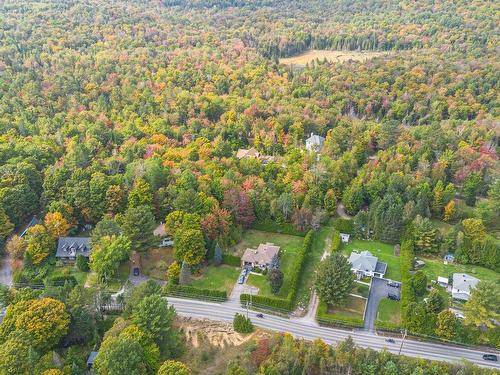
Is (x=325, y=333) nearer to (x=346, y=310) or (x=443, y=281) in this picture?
(x=346, y=310)

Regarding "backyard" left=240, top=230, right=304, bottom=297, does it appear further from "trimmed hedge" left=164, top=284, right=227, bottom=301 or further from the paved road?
"trimmed hedge" left=164, top=284, right=227, bottom=301

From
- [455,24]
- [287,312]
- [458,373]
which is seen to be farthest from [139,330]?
[455,24]

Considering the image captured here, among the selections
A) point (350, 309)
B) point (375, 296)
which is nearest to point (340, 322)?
point (350, 309)

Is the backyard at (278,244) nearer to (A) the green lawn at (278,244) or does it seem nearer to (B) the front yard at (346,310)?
(A) the green lawn at (278,244)

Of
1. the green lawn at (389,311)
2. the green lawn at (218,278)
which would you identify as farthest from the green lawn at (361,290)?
the green lawn at (218,278)

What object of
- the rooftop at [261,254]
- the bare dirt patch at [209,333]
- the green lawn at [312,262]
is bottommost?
the bare dirt patch at [209,333]

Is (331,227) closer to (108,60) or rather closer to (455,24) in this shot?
(108,60)

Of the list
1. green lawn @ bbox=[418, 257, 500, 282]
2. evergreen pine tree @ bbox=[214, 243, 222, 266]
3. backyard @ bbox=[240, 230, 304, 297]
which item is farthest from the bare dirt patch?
green lawn @ bbox=[418, 257, 500, 282]
